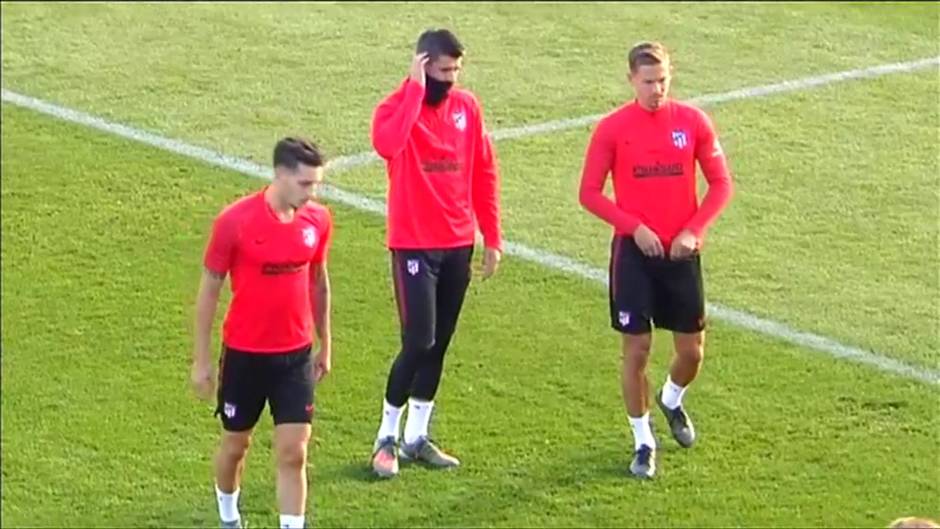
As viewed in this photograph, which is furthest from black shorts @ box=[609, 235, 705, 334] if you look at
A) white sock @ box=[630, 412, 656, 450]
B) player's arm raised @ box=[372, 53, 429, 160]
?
player's arm raised @ box=[372, 53, 429, 160]

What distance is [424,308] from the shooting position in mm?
8242

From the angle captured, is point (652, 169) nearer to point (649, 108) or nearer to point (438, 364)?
point (649, 108)

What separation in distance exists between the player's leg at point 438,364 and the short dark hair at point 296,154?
44.2 inches

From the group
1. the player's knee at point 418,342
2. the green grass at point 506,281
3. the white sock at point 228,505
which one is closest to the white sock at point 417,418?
the green grass at point 506,281

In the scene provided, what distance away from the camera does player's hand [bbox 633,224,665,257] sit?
815cm

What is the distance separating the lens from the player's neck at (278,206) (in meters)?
7.40

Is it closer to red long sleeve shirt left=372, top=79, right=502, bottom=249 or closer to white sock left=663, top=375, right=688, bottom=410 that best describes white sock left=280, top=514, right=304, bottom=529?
red long sleeve shirt left=372, top=79, right=502, bottom=249

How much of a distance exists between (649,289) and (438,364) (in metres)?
0.93

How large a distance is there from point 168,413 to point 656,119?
2.62 m

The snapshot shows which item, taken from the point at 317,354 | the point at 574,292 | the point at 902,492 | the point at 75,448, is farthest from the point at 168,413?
the point at 902,492

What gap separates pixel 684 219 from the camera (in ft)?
27.2

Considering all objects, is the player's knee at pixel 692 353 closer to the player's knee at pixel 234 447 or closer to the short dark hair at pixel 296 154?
the player's knee at pixel 234 447

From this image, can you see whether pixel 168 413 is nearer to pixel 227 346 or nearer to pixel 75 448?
pixel 75 448

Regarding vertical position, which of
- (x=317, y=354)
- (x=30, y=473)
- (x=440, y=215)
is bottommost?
(x=30, y=473)
